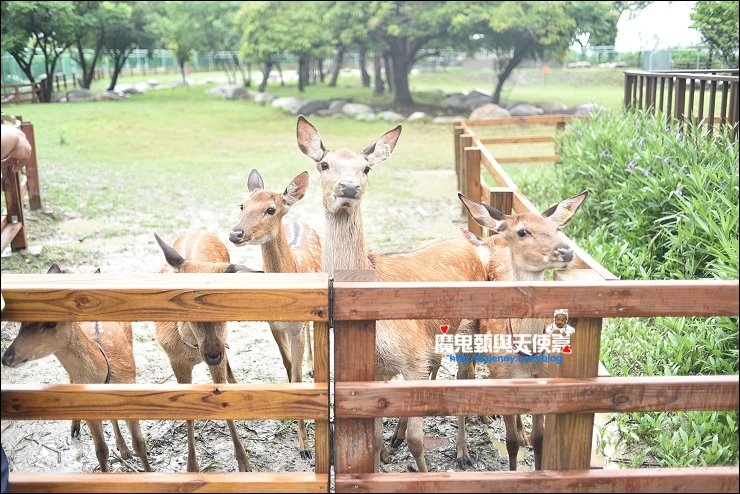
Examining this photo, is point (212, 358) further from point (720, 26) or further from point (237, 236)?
point (720, 26)

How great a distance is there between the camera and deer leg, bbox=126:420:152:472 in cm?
416

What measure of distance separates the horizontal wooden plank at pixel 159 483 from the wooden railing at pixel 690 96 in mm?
6122

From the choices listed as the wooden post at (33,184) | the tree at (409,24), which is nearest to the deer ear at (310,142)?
the wooden post at (33,184)

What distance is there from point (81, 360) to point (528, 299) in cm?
233

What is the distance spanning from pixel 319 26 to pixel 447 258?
2342 centimetres

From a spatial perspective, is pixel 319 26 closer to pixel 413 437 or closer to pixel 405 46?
pixel 405 46

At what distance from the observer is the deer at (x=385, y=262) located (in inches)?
156

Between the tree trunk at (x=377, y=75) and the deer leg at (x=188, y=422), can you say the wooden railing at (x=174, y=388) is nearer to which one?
the deer leg at (x=188, y=422)

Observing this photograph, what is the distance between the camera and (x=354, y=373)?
2947 millimetres

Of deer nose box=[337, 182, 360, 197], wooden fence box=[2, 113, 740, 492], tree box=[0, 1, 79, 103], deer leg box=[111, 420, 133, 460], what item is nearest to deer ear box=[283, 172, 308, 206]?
deer nose box=[337, 182, 360, 197]

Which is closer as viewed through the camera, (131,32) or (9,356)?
(9,356)

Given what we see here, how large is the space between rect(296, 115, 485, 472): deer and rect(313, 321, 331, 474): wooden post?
0.76m

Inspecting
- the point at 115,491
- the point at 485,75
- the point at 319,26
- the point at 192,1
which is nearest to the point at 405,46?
the point at 319,26

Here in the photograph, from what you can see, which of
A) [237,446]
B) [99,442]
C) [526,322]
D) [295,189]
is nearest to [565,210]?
[526,322]
